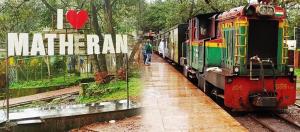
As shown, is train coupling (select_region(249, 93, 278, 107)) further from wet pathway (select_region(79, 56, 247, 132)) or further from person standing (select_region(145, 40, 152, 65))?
person standing (select_region(145, 40, 152, 65))

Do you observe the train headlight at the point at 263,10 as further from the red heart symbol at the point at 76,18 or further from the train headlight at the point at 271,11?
the red heart symbol at the point at 76,18

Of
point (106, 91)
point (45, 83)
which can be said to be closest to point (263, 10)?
point (106, 91)

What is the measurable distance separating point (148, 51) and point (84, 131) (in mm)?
15738

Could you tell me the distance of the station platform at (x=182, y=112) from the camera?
323 inches

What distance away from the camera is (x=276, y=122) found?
998 cm

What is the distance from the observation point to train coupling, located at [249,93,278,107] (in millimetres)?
9914

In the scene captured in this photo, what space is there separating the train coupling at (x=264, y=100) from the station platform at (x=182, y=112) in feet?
3.04

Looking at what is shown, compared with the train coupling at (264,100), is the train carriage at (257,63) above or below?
above

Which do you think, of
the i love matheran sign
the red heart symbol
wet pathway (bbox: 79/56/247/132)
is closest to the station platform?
wet pathway (bbox: 79/56/247/132)

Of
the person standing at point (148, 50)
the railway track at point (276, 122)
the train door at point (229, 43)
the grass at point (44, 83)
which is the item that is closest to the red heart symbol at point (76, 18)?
the train door at point (229, 43)

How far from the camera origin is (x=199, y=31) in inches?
572

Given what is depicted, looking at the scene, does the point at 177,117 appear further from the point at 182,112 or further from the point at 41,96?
the point at 41,96

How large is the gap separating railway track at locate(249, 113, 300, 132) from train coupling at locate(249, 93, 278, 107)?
43 centimetres

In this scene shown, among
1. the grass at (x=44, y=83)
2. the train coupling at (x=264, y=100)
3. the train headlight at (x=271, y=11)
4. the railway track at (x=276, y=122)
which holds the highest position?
the train headlight at (x=271, y=11)
